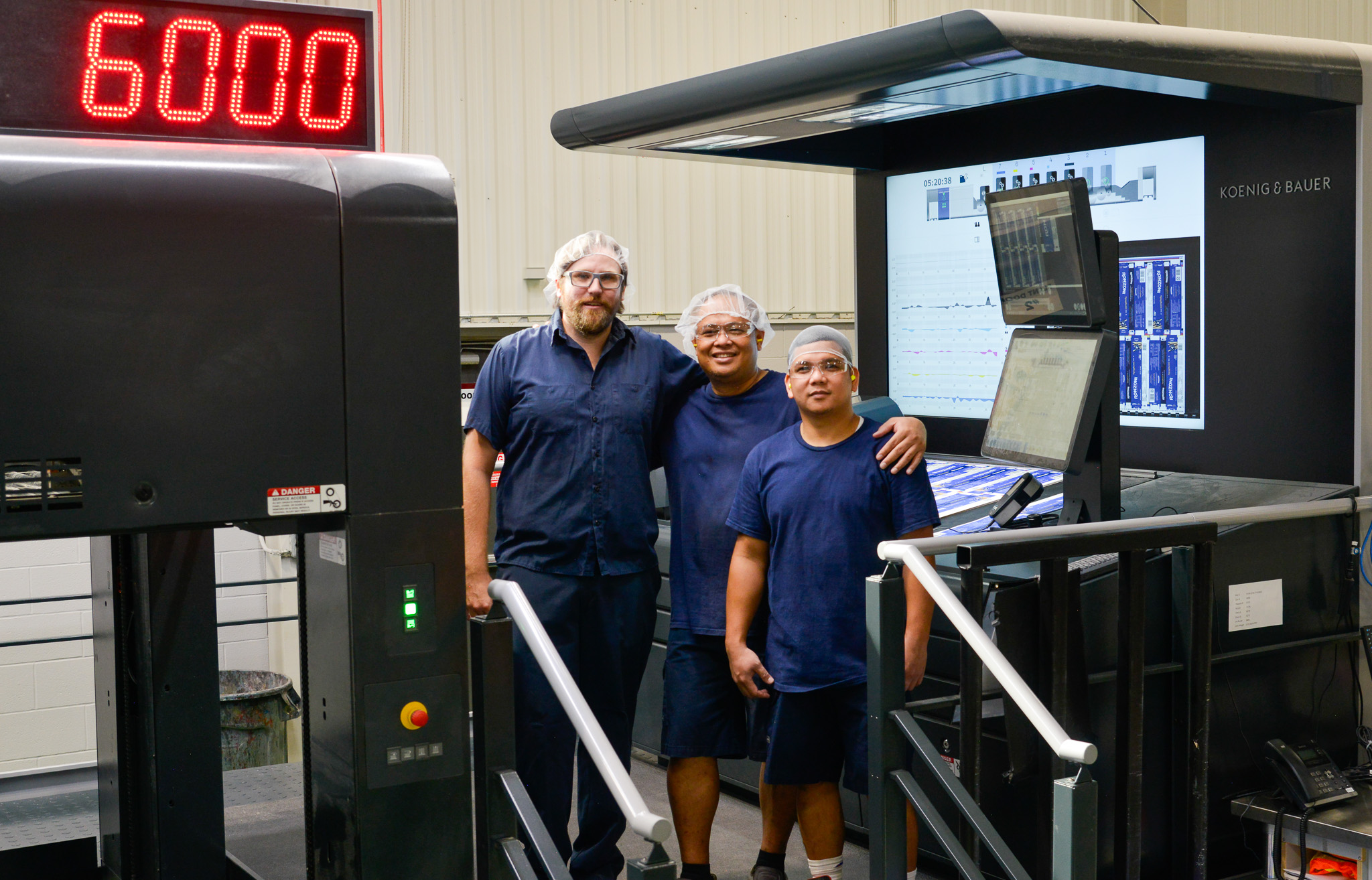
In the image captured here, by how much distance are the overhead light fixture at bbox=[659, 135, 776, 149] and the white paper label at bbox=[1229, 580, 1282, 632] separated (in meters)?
2.03

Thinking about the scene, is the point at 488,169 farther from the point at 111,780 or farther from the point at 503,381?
the point at 111,780

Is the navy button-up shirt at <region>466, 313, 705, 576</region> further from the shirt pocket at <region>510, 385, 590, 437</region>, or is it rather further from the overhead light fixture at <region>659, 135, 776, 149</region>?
the overhead light fixture at <region>659, 135, 776, 149</region>

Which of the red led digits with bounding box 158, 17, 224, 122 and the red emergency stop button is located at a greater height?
the red led digits with bounding box 158, 17, 224, 122

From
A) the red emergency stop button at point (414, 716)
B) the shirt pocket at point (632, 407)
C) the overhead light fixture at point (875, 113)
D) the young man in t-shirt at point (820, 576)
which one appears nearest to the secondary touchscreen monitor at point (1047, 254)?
the overhead light fixture at point (875, 113)

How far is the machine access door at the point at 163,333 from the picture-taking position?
177 centimetres

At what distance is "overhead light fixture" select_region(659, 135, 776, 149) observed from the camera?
4.30 metres

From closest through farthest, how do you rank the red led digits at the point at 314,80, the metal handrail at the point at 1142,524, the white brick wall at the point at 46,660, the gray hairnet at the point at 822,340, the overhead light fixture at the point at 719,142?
the red led digits at the point at 314,80
the metal handrail at the point at 1142,524
the gray hairnet at the point at 822,340
the overhead light fixture at the point at 719,142
the white brick wall at the point at 46,660

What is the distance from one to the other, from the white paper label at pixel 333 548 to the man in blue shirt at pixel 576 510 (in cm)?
124

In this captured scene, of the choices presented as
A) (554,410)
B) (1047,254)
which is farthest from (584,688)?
(1047,254)

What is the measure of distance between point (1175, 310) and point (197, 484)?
322cm

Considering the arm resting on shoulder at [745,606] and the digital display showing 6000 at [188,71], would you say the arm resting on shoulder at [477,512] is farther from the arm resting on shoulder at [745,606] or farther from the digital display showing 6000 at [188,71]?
the digital display showing 6000 at [188,71]

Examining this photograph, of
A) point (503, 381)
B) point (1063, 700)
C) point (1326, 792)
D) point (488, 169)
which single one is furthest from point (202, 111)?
point (488, 169)

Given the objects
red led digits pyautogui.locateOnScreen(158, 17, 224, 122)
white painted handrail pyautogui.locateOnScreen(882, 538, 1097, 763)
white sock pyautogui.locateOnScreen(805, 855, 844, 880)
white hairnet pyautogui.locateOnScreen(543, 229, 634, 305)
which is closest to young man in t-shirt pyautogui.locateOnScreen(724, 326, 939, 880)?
white sock pyautogui.locateOnScreen(805, 855, 844, 880)

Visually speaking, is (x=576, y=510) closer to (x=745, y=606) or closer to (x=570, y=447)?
(x=570, y=447)
